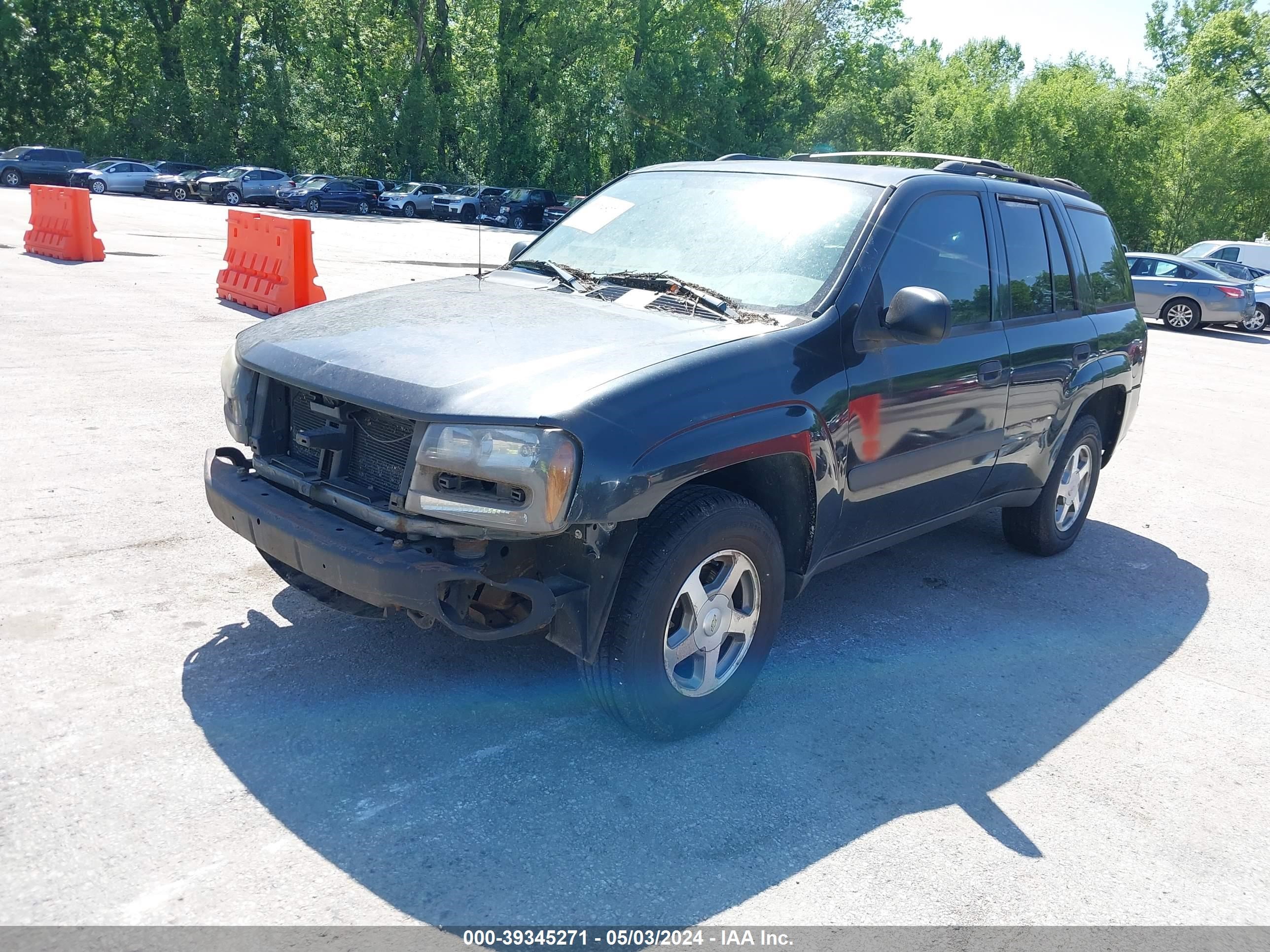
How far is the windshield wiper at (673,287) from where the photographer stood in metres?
3.98

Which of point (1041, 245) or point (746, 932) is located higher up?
point (1041, 245)

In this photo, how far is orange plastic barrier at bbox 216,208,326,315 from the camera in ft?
38.4

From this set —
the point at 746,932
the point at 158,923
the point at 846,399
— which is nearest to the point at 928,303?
the point at 846,399

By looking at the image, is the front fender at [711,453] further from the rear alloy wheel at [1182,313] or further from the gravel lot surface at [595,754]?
the rear alloy wheel at [1182,313]

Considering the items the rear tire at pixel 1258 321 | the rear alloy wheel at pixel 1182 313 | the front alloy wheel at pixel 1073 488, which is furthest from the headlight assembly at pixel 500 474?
the rear tire at pixel 1258 321

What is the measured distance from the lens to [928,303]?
385 cm

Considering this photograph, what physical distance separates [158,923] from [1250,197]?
48366 mm

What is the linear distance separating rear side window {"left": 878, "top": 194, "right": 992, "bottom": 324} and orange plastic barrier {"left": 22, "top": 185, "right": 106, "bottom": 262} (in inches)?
575

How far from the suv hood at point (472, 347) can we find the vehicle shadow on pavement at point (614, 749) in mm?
1105

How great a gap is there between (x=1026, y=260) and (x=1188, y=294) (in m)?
19.0

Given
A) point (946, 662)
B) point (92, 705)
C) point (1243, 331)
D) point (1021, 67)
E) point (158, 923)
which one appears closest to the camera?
point (158, 923)

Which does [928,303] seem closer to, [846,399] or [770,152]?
[846,399]

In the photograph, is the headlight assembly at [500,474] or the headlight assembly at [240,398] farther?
the headlight assembly at [240,398]

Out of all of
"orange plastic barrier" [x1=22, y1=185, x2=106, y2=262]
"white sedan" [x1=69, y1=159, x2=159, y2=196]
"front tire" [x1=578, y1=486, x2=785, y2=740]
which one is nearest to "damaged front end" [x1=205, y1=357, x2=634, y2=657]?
"front tire" [x1=578, y1=486, x2=785, y2=740]
